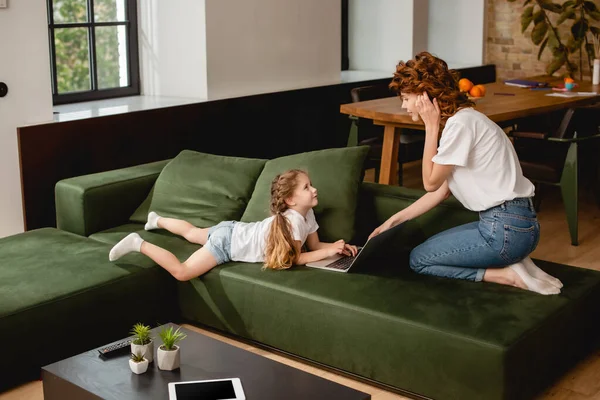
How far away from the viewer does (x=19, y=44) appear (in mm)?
5020

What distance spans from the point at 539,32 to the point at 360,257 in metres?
5.86

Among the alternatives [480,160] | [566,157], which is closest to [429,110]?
[480,160]

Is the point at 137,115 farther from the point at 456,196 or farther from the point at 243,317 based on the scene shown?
the point at 456,196

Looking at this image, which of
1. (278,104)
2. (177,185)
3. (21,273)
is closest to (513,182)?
(177,185)

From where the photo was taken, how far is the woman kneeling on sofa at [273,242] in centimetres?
395

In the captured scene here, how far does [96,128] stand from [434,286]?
8.63ft

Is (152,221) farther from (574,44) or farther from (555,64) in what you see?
(574,44)

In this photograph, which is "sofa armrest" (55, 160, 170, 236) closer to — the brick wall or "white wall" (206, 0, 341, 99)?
"white wall" (206, 0, 341, 99)

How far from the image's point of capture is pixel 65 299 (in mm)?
3670

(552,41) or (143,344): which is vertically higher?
(552,41)

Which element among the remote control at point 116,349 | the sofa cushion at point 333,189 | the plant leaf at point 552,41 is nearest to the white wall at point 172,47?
the sofa cushion at point 333,189

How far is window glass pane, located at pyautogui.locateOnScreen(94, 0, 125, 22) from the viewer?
6.14 meters

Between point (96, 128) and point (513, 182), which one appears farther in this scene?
point (96, 128)

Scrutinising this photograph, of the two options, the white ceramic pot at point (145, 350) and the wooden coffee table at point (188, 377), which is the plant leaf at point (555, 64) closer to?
the wooden coffee table at point (188, 377)
